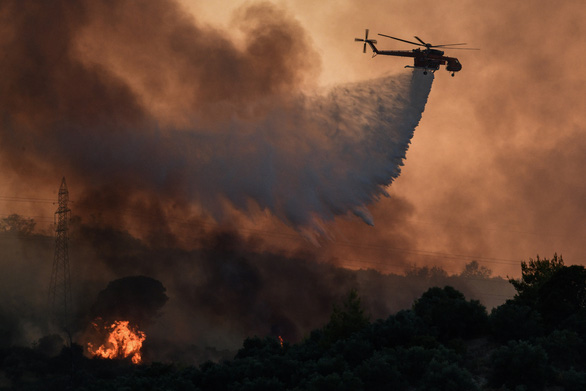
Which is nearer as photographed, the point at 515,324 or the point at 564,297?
the point at 515,324

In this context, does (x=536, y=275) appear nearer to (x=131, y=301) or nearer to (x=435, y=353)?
(x=435, y=353)

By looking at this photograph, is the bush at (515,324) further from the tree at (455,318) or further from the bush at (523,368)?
the bush at (523,368)

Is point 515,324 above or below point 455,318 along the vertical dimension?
below

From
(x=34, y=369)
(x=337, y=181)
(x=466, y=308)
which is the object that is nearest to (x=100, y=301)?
(x=34, y=369)

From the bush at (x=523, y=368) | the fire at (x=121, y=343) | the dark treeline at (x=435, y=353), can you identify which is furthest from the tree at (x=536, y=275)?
the fire at (x=121, y=343)

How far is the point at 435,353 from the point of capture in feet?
156

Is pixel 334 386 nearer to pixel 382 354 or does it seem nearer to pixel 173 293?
pixel 382 354

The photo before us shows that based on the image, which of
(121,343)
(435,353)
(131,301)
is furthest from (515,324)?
(131,301)

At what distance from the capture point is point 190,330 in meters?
172

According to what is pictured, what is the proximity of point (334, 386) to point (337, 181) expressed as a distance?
7038cm

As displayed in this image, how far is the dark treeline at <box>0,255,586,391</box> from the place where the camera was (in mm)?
44562

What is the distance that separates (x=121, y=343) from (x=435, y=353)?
119 meters

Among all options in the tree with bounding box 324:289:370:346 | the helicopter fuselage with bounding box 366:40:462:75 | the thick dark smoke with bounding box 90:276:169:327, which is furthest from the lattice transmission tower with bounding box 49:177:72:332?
the tree with bounding box 324:289:370:346

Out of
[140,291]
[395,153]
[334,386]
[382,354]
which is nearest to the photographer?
[334,386]
